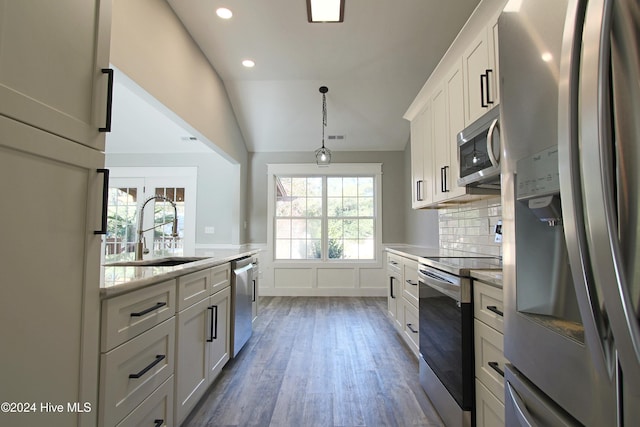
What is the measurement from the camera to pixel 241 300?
2.72 meters

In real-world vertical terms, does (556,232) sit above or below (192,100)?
below

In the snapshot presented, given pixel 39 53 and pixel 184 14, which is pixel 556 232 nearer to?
pixel 39 53

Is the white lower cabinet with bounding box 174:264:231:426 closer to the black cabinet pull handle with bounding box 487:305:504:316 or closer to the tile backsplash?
the black cabinet pull handle with bounding box 487:305:504:316

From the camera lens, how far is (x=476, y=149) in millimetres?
1889

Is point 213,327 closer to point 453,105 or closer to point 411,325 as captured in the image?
point 411,325

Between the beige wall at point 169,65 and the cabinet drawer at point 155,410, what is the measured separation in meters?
1.90

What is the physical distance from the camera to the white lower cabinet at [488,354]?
129 centimetres

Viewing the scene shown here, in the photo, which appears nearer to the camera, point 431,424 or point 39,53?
point 39,53

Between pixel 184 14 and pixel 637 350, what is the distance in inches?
138

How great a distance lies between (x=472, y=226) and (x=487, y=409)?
5.47ft

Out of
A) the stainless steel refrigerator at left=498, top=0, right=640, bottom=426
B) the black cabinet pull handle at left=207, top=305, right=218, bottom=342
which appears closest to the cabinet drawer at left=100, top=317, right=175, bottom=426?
the black cabinet pull handle at left=207, top=305, right=218, bottom=342

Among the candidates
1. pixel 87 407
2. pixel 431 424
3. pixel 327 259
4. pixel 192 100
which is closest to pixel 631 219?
pixel 87 407

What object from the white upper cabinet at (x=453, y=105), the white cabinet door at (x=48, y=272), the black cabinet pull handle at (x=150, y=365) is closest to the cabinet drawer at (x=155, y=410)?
the black cabinet pull handle at (x=150, y=365)

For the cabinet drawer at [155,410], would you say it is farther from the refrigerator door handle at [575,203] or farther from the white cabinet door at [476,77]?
the white cabinet door at [476,77]
